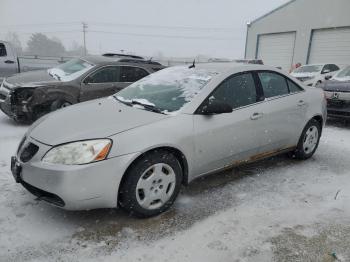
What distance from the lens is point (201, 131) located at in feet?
11.6

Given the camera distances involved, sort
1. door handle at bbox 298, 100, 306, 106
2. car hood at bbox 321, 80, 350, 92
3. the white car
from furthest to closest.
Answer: the white car, car hood at bbox 321, 80, 350, 92, door handle at bbox 298, 100, 306, 106

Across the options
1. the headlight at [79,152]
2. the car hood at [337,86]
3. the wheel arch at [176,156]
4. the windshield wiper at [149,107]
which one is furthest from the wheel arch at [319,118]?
the headlight at [79,152]

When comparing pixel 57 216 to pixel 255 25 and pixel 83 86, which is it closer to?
pixel 83 86

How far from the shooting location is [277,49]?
22.7m

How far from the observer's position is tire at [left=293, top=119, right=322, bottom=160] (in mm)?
4996

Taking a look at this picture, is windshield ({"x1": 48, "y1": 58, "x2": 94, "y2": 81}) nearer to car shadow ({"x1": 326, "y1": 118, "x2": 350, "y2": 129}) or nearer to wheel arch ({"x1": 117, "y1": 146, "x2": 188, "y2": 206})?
wheel arch ({"x1": 117, "y1": 146, "x2": 188, "y2": 206})

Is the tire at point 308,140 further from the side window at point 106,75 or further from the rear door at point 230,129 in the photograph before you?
the side window at point 106,75

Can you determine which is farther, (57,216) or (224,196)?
(224,196)

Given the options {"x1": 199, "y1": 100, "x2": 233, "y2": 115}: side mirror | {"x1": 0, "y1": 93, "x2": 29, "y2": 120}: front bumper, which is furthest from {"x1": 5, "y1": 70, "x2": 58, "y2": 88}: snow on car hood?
{"x1": 199, "y1": 100, "x2": 233, "y2": 115}: side mirror

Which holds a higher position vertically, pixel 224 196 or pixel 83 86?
pixel 83 86

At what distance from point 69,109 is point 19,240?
1538mm

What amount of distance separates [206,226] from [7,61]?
850cm

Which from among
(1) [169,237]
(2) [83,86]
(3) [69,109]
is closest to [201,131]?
(1) [169,237]

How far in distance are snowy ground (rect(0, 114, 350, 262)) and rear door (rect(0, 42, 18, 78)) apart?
6.09 m
